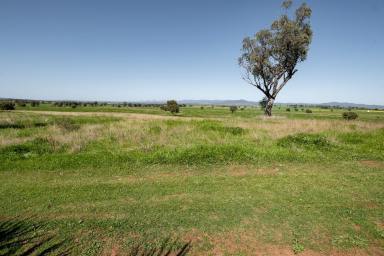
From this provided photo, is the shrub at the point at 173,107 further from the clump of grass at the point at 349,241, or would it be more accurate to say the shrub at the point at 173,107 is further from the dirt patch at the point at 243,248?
the clump of grass at the point at 349,241

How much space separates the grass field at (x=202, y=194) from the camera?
5.41 meters

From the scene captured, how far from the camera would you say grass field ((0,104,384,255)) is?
541 cm

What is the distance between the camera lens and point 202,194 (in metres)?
7.84

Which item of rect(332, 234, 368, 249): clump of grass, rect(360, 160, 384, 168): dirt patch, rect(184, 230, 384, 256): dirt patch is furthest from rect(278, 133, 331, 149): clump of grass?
rect(184, 230, 384, 256): dirt patch

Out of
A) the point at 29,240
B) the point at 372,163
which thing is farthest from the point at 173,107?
the point at 29,240

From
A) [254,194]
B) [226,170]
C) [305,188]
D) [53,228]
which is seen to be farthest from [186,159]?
[53,228]

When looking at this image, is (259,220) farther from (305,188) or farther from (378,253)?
(305,188)

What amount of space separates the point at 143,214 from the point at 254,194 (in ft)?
11.2

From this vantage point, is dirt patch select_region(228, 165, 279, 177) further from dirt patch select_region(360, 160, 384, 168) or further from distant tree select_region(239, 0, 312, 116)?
distant tree select_region(239, 0, 312, 116)

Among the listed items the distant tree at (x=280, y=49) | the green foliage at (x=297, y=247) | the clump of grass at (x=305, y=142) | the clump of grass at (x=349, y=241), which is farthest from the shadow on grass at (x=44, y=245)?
the distant tree at (x=280, y=49)

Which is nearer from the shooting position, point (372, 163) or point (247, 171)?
point (247, 171)

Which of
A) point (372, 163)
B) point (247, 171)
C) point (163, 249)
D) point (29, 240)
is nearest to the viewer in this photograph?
point (163, 249)

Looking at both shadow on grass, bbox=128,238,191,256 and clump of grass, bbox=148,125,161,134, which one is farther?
clump of grass, bbox=148,125,161,134

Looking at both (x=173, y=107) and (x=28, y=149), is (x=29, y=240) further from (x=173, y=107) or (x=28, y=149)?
(x=173, y=107)
